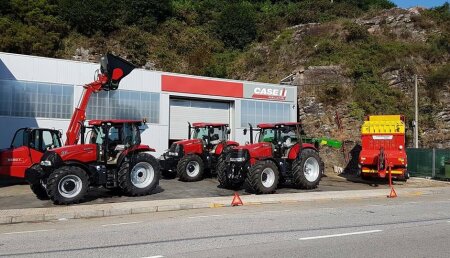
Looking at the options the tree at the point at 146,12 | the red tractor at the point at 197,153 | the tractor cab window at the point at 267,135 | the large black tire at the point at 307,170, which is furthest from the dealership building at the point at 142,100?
the tree at the point at 146,12

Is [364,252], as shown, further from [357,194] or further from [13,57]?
[13,57]

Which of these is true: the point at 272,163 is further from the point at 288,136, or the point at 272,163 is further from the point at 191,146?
the point at 191,146

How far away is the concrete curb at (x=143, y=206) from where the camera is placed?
41.3 ft

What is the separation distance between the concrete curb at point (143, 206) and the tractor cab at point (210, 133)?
6147mm

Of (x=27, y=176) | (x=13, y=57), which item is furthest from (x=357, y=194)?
(x=13, y=57)

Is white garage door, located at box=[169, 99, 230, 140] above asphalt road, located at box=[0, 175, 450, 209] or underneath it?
above

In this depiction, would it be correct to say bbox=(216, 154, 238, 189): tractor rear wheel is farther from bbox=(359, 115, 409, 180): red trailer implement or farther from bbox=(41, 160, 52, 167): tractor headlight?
bbox=(359, 115, 409, 180): red trailer implement

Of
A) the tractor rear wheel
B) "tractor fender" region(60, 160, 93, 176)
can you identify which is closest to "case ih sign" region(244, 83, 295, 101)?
the tractor rear wheel

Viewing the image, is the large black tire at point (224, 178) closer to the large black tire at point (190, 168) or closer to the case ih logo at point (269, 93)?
the large black tire at point (190, 168)

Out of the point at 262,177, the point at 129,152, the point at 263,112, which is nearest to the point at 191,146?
the point at 262,177

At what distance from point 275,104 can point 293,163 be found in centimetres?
1318

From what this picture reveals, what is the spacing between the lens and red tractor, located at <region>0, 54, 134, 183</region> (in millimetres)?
17250

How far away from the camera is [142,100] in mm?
26656

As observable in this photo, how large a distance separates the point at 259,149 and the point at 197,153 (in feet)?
14.7
